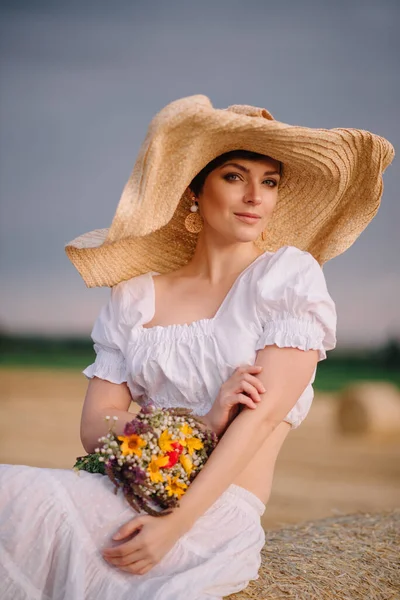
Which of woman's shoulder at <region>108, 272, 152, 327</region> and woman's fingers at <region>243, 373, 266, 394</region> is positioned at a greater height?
woman's shoulder at <region>108, 272, 152, 327</region>

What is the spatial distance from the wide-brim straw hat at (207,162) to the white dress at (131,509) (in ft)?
0.49

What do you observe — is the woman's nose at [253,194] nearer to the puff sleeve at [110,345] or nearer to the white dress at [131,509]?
the white dress at [131,509]

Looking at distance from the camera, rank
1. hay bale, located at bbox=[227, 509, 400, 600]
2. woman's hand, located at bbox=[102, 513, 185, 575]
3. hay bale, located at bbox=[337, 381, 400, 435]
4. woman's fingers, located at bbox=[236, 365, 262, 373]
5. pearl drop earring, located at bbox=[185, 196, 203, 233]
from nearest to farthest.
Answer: woman's hand, located at bbox=[102, 513, 185, 575] < woman's fingers, located at bbox=[236, 365, 262, 373] < hay bale, located at bbox=[227, 509, 400, 600] < pearl drop earring, located at bbox=[185, 196, 203, 233] < hay bale, located at bbox=[337, 381, 400, 435]

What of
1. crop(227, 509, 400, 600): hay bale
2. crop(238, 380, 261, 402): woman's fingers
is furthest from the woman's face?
crop(227, 509, 400, 600): hay bale

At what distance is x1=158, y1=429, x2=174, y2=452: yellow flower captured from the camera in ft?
8.50

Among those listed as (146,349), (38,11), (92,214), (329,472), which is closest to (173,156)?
(146,349)

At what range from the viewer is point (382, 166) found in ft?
10.3

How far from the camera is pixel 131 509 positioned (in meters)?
2.62

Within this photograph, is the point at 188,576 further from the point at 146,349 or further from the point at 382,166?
the point at 382,166

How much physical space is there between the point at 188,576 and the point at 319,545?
1.03 meters

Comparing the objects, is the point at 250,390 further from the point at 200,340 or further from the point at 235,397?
the point at 200,340

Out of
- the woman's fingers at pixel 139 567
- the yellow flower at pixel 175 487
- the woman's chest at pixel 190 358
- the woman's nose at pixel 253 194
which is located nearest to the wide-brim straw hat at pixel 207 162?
the woman's nose at pixel 253 194

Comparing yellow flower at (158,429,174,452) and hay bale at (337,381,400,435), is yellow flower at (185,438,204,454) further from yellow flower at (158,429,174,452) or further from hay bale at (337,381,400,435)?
hay bale at (337,381,400,435)

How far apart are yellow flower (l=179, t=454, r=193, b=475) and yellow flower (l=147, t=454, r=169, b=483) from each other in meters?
0.07
